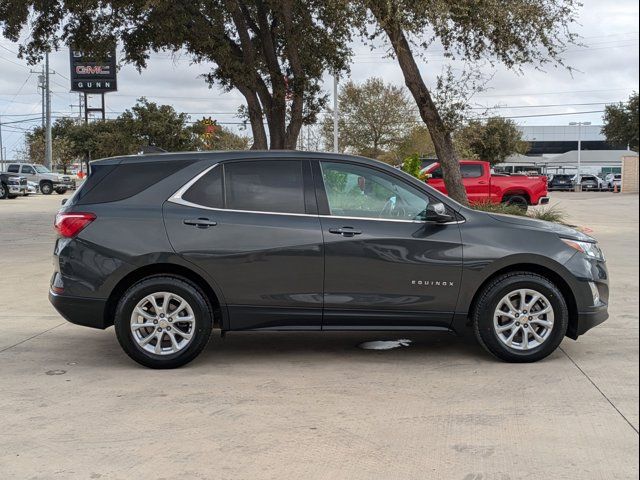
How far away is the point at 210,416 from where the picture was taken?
4531 mm

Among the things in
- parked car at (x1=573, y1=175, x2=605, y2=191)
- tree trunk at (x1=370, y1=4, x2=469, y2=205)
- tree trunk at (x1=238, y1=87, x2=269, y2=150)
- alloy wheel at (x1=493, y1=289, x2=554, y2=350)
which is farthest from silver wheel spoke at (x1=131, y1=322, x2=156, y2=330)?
parked car at (x1=573, y1=175, x2=605, y2=191)

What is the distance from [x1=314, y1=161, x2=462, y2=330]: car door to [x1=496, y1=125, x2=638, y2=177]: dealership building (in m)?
75.5

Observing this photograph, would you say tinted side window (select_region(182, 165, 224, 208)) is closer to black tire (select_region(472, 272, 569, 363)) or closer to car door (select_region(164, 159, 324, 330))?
car door (select_region(164, 159, 324, 330))

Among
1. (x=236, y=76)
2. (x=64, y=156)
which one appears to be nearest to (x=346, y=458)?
(x=236, y=76)

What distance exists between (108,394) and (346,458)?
2141mm

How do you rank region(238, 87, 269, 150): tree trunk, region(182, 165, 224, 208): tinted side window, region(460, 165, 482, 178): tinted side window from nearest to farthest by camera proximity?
region(182, 165, 224, 208): tinted side window → region(238, 87, 269, 150): tree trunk → region(460, 165, 482, 178): tinted side window

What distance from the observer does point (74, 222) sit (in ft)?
18.2

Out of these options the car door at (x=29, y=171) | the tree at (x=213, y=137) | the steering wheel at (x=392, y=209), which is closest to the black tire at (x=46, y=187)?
the car door at (x=29, y=171)

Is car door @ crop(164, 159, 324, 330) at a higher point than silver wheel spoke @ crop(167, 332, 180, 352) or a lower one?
higher

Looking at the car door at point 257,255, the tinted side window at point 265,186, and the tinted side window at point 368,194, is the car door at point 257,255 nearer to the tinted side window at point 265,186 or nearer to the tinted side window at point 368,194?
the tinted side window at point 265,186

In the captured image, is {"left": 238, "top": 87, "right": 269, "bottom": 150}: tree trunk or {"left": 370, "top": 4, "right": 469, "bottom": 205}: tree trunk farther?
{"left": 238, "top": 87, "right": 269, "bottom": 150}: tree trunk

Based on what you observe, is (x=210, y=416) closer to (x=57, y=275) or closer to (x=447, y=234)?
(x=57, y=275)

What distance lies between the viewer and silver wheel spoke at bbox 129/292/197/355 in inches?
216

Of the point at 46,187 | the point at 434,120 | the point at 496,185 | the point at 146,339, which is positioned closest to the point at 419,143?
the point at 46,187
